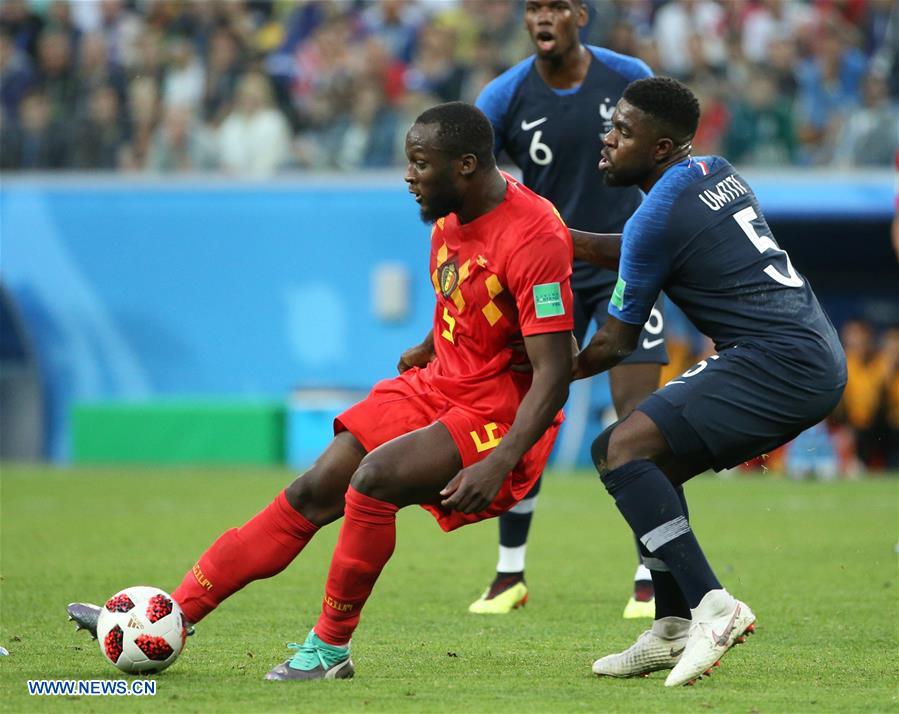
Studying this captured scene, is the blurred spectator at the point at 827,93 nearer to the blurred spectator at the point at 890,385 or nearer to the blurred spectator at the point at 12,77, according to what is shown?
the blurred spectator at the point at 890,385

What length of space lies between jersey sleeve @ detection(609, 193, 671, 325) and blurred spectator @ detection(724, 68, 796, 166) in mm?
11937

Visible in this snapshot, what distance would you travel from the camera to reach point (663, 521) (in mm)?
5355

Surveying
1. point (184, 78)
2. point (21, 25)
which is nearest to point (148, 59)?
point (184, 78)

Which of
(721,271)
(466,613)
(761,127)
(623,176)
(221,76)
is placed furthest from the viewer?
(221,76)

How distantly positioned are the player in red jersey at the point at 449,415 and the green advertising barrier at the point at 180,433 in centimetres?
1237

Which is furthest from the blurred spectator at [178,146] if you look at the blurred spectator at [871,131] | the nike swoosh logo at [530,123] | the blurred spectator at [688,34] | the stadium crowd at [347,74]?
the nike swoosh logo at [530,123]

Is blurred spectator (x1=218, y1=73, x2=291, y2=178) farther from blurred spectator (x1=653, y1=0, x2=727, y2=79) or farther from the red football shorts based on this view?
the red football shorts

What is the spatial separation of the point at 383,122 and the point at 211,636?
39.5 ft

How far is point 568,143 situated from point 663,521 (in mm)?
2754

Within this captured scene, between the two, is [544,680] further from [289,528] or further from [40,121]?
[40,121]

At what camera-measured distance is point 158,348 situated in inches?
747

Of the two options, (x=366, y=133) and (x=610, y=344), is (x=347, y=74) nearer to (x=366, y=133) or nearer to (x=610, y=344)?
(x=366, y=133)

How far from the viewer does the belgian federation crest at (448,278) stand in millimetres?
5664

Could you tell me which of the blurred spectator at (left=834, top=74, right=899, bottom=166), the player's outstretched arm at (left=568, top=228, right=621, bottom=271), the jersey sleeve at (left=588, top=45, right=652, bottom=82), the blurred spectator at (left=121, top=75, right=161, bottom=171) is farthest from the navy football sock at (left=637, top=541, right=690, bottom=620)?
the blurred spectator at (left=121, top=75, right=161, bottom=171)
